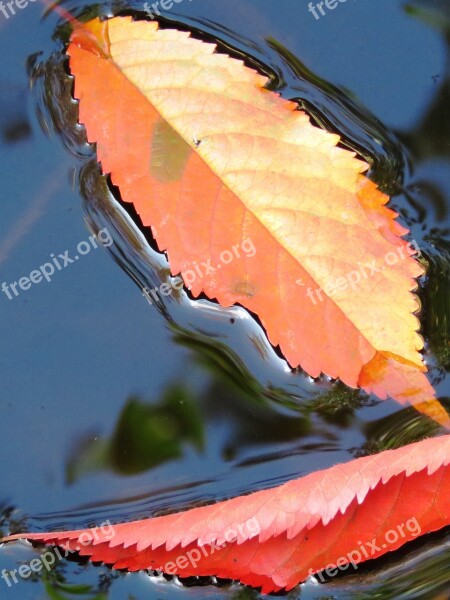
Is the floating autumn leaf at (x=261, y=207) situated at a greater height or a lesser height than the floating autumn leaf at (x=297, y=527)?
greater

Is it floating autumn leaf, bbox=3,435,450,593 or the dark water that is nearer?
floating autumn leaf, bbox=3,435,450,593

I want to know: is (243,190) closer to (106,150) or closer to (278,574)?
(106,150)

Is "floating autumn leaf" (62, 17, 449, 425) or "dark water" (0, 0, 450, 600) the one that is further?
"dark water" (0, 0, 450, 600)

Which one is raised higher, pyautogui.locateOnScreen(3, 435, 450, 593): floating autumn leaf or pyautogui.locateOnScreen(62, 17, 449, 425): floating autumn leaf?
pyautogui.locateOnScreen(62, 17, 449, 425): floating autumn leaf

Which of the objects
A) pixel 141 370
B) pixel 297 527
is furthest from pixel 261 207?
pixel 297 527

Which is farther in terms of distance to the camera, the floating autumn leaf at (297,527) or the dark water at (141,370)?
the dark water at (141,370)
